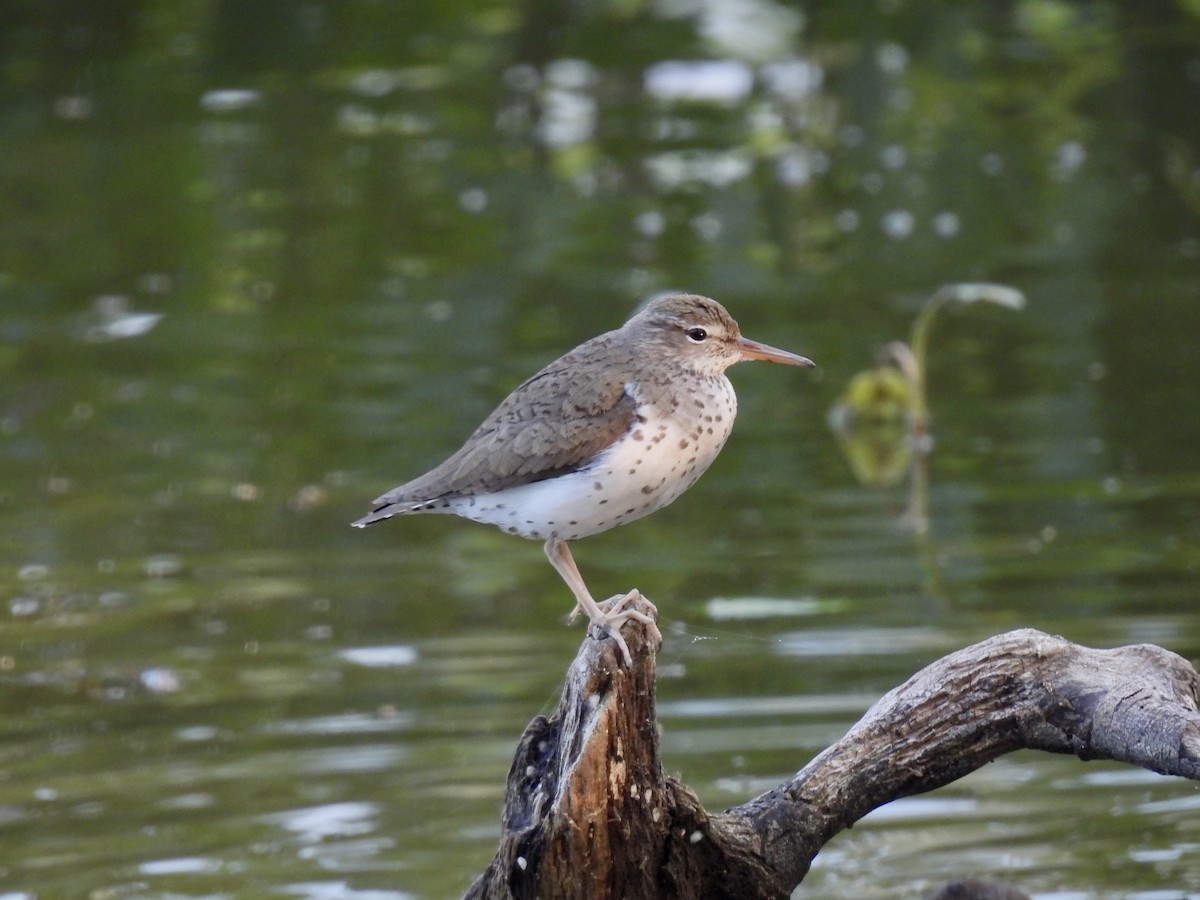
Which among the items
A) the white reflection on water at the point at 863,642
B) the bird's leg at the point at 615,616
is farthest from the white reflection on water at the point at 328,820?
the white reflection on water at the point at 863,642

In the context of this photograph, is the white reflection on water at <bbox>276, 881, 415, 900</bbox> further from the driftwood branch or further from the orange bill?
the orange bill

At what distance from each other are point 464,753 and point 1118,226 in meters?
10.3

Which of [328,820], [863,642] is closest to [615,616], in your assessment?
[328,820]

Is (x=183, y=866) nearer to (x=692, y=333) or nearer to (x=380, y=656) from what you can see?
(x=380, y=656)

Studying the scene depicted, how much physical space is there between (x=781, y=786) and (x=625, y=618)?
808 mm

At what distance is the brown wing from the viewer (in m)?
5.60

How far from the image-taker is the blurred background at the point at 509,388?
7.62 meters

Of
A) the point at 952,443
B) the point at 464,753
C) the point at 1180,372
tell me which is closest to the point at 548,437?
Result: the point at 464,753

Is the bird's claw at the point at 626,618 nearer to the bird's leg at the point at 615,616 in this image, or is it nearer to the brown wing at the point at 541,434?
the bird's leg at the point at 615,616

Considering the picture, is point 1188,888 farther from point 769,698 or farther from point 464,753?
point 464,753

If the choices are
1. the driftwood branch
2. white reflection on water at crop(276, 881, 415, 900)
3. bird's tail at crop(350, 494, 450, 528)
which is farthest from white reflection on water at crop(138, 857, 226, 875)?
bird's tail at crop(350, 494, 450, 528)

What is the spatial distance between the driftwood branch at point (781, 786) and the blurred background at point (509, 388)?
1.22m

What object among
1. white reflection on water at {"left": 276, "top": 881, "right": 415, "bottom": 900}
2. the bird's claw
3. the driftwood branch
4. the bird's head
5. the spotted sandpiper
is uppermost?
the bird's head

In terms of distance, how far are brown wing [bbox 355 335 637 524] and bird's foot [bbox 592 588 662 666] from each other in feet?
1.36
